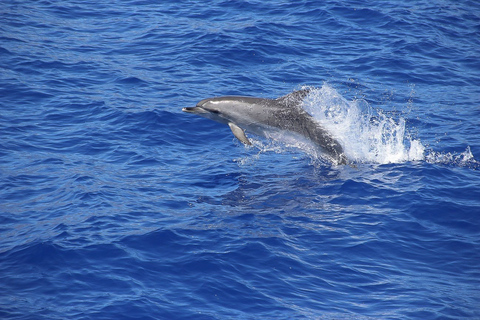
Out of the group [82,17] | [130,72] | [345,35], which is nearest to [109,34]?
[82,17]

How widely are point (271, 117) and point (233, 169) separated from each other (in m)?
1.49

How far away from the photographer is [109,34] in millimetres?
20594

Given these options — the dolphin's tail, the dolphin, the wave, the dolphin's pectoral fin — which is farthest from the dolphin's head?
the dolphin's tail

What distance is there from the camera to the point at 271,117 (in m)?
12.9

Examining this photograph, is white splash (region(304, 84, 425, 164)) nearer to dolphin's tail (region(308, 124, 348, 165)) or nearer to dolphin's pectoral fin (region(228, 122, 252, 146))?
dolphin's tail (region(308, 124, 348, 165))

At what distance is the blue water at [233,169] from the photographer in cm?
850

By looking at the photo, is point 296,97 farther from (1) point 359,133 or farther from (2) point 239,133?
(1) point 359,133

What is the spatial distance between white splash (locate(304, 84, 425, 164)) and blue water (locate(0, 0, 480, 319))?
5 cm

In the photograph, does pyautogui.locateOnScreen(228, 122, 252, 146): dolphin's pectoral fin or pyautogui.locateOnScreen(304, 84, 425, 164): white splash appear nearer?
pyautogui.locateOnScreen(228, 122, 252, 146): dolphin's pectoral fin

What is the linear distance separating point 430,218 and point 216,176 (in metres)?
4.63

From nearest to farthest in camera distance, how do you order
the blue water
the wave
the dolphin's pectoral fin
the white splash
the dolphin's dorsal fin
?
the blue water, the dolphin's dorsal fin, the dolphin's pectoral fin, the wave, the white splash

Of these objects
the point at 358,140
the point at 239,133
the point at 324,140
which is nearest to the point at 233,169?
the point at 239,133

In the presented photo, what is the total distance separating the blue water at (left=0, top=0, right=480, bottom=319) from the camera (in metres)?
8.50

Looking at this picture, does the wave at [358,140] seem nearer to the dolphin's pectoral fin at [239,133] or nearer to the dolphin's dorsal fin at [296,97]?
the dolphin's dorsal fin at [296,97]
